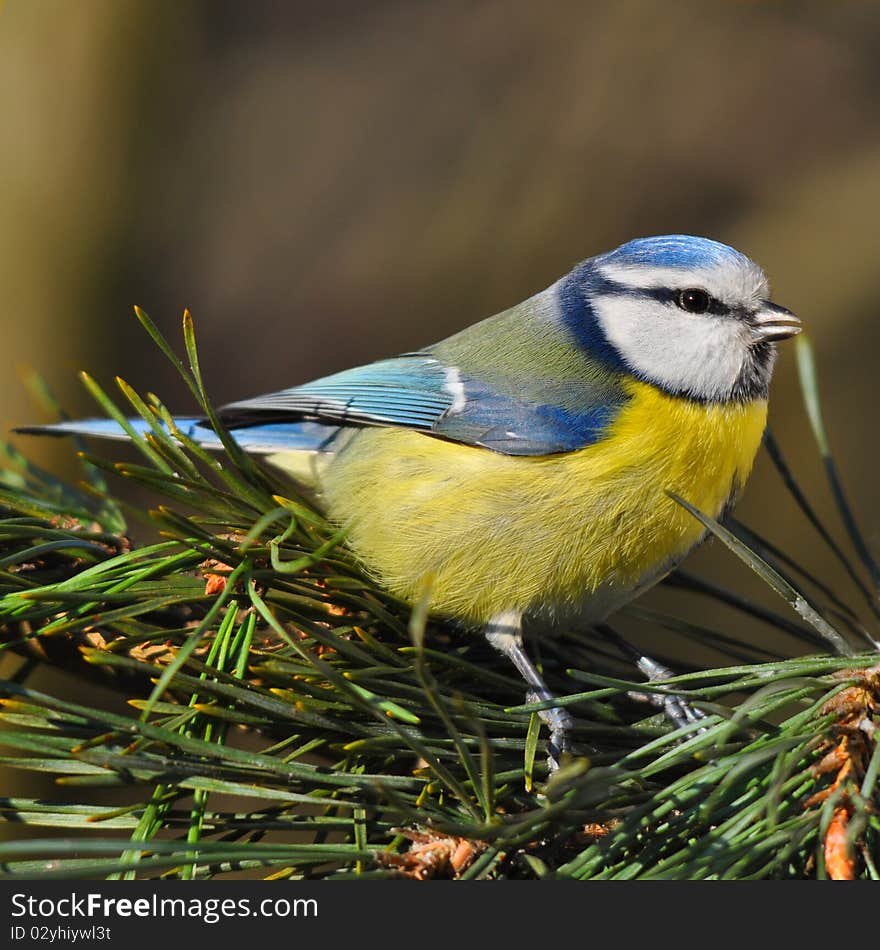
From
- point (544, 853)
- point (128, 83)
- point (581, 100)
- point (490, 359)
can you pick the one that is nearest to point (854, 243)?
point (581, 100)

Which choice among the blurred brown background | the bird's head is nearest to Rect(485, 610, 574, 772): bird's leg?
the bird's head

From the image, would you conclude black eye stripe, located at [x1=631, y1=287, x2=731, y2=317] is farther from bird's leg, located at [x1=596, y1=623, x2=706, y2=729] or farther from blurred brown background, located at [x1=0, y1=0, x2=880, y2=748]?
blurred brown background, located at [x1=0, y1=0, x2=880, y2=748]

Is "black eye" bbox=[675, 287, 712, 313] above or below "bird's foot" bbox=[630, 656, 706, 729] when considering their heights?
above

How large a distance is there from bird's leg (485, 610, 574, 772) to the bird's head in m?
0.36

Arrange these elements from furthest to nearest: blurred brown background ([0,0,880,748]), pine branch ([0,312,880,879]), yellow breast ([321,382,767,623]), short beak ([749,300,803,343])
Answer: blurred brown background ([0,0,880,748]), short beak ([749,300,803,343]), yellow breast ([321,382,767,623]), pine branch ([0,312,880,879])

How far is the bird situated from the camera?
1108 mm

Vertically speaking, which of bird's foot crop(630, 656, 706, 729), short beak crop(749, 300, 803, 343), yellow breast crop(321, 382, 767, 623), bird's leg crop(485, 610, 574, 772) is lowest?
bird's leg crop(485, 610, 574, 772)

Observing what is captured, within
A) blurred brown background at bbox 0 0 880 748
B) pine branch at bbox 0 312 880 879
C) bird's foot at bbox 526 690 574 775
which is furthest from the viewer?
blurred brown background at bbox 0 0 880 748

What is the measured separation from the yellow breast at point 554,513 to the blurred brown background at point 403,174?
1274 millimetres

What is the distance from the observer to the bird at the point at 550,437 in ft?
3.64

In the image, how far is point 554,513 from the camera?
1.11 meters

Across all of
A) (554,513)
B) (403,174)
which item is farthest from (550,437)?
(403,174)

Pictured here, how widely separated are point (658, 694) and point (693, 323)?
0.59 m

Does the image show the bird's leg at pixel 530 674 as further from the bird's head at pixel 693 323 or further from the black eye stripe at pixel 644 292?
the black eye stripe at pixel 644 292
